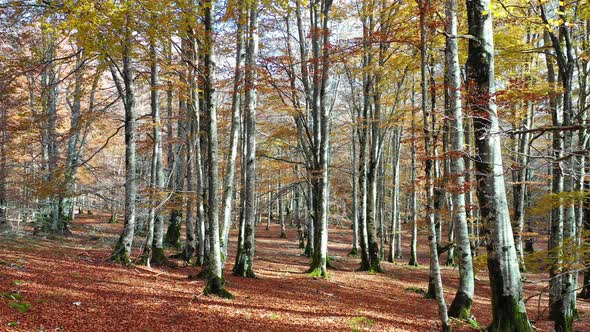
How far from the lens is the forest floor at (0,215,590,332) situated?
18.4ft

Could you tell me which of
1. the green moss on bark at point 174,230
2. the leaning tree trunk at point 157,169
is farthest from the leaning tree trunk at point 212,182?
the green moss on bark at point 174,230

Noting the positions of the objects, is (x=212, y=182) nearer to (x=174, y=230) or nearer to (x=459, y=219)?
(x=459, y=219)

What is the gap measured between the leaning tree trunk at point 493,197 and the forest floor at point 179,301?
3.99 feet

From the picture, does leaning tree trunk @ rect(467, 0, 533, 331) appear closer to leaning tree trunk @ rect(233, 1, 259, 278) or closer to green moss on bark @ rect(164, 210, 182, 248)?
leaning tree trunk @ rect(233, 1, 259, 278)

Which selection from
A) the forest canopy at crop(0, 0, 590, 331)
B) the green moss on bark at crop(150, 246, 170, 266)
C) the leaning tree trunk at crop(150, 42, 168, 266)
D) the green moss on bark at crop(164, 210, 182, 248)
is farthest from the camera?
the green moss on bark at crop(164, 210, 182, 248)

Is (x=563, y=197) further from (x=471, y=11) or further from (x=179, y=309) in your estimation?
(x=179, y=309)

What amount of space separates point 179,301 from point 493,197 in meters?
5.73

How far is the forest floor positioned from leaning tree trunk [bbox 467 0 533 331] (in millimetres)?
1216

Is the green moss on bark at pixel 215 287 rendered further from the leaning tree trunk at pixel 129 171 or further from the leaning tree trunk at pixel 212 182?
the leaning tree trunk at pixel 129 171

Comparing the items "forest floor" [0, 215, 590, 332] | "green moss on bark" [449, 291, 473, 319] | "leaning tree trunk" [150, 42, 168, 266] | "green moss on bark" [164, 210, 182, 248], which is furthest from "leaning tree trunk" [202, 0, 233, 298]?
"green moss on bark" [164, 210, 182, 248]

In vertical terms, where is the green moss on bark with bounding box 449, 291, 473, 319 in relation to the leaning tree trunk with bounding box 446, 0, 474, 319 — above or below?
below

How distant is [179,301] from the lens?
7.37 metres

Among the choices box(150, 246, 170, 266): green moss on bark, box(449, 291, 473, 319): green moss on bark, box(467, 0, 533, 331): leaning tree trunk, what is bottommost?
box(449, 291, 473, 319): green moss on bark

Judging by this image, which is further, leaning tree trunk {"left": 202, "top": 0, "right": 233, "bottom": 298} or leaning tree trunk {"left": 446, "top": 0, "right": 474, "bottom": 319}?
leaning tree trunk {"left": 202, "top": 0, "right": 233, "bottom": 298}
